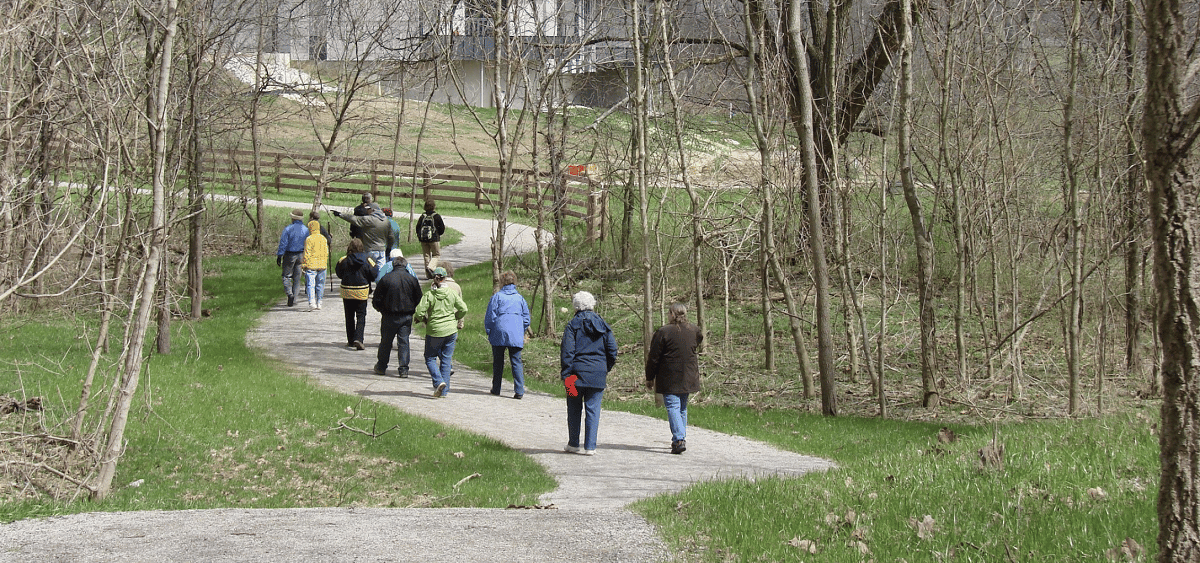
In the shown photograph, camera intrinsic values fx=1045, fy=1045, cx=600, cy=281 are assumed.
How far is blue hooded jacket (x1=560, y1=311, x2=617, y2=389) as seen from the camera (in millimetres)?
10969

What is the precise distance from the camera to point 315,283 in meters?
21.1

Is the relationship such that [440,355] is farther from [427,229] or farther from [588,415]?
[427,229]

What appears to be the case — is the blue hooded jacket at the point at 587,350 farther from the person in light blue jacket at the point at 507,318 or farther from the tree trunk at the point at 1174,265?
the tree trunk at the point at 1174,265

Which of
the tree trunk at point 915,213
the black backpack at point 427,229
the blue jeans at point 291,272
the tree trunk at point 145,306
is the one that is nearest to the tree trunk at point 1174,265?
the tree trunk at point 145,306

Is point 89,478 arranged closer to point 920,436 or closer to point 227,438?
point 227,438

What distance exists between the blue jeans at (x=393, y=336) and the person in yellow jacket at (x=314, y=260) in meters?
5.28

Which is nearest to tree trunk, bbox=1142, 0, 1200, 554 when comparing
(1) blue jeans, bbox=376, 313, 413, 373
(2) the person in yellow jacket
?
(1) blue jeans, bbox=376, 313, 413, 373

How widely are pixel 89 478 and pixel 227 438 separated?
7.81 ft

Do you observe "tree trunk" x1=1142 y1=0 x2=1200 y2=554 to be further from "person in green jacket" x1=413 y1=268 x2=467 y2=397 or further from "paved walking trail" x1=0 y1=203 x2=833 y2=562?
"person in green jacket" x1=413 y1=268 x2=467 y2=397

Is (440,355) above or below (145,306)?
below

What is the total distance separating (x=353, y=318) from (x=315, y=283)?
3.94 meters

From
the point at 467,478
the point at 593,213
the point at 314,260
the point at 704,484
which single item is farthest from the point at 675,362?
the point at 593,213

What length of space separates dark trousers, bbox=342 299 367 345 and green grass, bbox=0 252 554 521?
2.48m

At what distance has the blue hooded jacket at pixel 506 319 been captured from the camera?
14.0 meters
